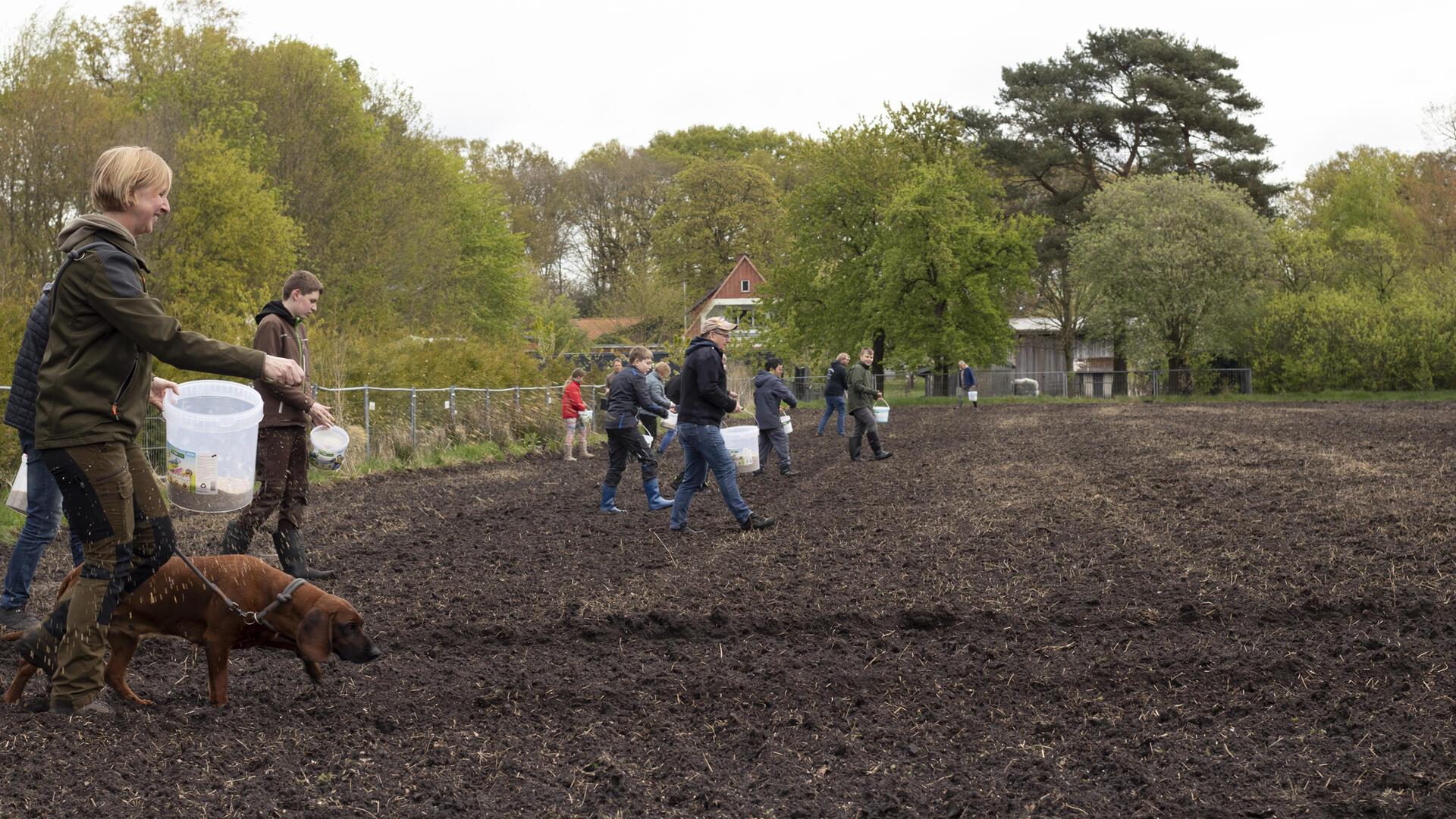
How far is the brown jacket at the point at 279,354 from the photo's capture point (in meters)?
7.93

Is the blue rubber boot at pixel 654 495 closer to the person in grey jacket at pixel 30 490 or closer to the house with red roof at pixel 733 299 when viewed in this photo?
the person in grey jacket at pixel 30 490

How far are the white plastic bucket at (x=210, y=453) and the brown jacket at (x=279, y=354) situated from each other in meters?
0.30

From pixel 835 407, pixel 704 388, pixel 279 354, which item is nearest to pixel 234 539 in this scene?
pixel 279 354

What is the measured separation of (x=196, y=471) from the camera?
7.50 m

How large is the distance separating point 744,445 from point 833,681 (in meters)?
9.88

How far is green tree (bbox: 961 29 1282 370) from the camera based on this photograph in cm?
Answer: 5378

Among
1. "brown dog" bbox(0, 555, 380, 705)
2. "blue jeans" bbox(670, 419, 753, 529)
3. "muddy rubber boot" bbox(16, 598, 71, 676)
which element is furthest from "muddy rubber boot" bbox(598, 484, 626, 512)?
"muddy rubber boot" bbox(16, 598, 71, 676)

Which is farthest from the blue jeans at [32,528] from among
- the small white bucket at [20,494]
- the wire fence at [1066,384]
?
the wire fence at [1066,384]

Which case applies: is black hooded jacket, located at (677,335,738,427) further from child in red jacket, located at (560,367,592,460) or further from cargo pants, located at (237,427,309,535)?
child in red jacket, located at (560,367,592,460)

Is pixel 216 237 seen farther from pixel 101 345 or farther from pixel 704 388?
pixel 101 345

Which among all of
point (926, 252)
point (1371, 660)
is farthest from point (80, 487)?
point (926, 252)

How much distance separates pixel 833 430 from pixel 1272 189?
32743 millimetres

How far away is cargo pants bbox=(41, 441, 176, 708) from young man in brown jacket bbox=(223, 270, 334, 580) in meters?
2.64

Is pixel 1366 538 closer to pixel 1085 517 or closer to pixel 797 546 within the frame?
pixel 1085 517
